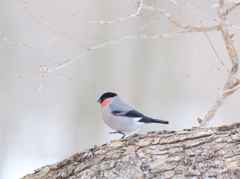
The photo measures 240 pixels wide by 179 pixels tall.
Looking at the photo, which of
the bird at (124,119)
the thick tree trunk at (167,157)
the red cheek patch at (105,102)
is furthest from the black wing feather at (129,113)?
the thick tree trunk at (167,157)

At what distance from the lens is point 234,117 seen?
5102 millimetres

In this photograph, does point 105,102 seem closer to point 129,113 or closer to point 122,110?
point 122,110

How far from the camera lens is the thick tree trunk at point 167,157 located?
4.37ft

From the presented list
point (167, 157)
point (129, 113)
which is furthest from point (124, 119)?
point (167, 157)

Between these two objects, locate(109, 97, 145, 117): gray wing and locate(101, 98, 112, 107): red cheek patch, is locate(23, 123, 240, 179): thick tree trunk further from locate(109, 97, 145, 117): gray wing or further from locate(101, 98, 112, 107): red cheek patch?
locate(101, 98, 112, 107): red cheek patch

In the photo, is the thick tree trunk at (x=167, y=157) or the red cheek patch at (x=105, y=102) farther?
the red cheek patch at (x=105, y=102)

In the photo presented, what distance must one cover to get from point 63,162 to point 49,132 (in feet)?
10.6

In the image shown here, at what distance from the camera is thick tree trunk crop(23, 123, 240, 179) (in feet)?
4.37

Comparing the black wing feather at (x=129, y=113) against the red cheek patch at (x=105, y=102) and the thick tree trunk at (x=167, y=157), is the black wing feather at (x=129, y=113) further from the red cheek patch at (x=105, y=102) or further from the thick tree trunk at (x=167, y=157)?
the thick tree trunk at (x=167, y=157)

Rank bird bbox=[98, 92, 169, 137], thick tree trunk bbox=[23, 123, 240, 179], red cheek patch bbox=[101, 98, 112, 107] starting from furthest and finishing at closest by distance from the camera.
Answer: red cheek patch bbox=[101, 98, 112, 107], bird bbox=[98, 92, 169, 137], thick tree trunk bbox=[23, 123, 240, 179]

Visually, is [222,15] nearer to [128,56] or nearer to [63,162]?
[63,162]

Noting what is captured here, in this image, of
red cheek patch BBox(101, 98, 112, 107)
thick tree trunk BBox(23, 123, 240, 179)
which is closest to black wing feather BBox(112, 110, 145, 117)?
red cheek patch BBox(101, 98, 112, 107)

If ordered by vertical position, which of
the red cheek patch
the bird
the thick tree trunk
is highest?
the red cheek patch

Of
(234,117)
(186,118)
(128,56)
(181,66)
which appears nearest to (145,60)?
(128,56)
